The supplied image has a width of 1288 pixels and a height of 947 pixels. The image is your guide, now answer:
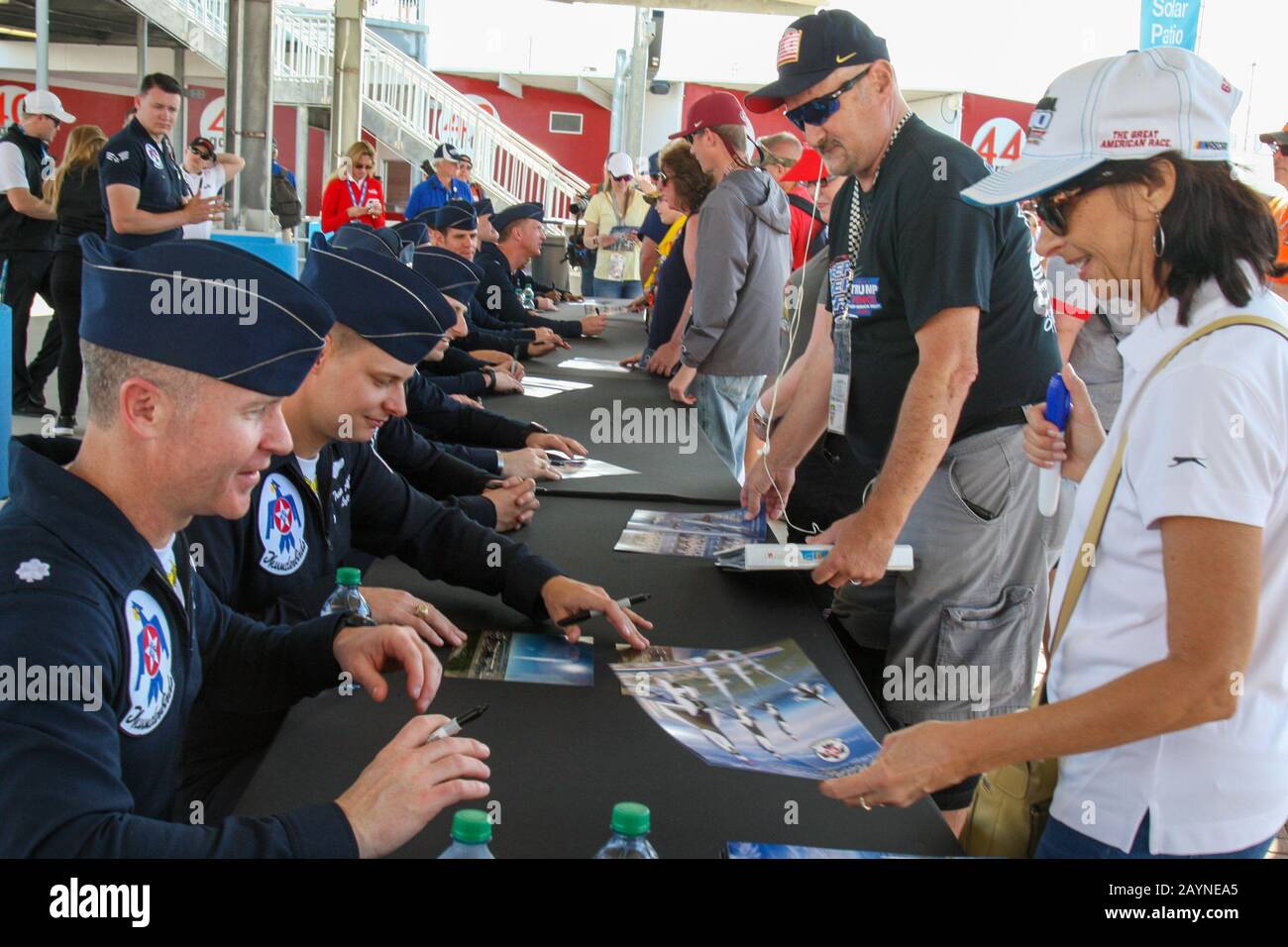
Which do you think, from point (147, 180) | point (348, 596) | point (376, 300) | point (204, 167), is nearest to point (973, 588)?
point (348, 596)

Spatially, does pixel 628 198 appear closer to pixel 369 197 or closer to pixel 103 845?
pixel 369 197

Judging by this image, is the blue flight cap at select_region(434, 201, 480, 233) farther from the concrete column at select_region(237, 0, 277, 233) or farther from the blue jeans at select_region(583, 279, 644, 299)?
the blue jeans at select_region(583, 279, 644, 299)

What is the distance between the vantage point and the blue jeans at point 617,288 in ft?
31.2

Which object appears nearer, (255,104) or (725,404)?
(725,404)

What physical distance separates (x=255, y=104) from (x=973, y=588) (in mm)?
7851

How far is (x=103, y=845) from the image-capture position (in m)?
0.99

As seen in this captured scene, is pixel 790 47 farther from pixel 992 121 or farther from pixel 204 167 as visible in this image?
pixel 992 121

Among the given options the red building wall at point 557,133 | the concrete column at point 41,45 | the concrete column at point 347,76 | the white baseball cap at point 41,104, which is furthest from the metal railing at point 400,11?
the white baseball cap at point 41,104

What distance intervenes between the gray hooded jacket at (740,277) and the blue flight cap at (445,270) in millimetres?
984

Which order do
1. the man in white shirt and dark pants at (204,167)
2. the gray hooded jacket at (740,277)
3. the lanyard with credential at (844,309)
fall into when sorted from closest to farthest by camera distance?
1. the lanyard with credential at (844,309)
2. the gray hooded jacket at (740,277)
3. the man in white shirt and dark pants at (204,167)

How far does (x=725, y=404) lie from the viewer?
4.22m

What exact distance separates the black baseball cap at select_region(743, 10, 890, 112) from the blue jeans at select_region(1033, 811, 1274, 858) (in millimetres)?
1322

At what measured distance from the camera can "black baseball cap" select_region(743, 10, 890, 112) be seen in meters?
2.00

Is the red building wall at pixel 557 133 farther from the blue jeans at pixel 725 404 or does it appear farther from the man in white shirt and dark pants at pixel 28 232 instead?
the blue jeans at pixel 725 404
